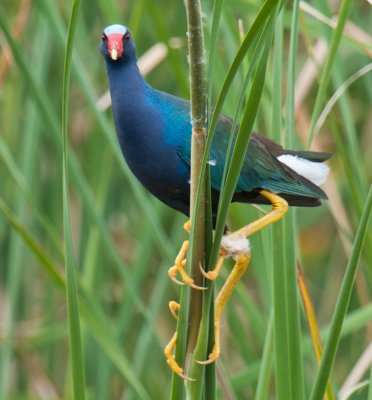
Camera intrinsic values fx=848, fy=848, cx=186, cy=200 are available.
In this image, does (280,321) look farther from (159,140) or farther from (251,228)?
(159,140)

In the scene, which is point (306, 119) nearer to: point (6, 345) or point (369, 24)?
point (369, 24)

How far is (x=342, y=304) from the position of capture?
2.90 ft

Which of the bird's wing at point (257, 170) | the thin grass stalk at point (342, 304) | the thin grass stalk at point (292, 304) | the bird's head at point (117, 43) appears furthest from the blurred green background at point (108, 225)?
the thin grass stalk at point (342, 304)

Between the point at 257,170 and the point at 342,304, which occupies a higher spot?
the point at 257,170

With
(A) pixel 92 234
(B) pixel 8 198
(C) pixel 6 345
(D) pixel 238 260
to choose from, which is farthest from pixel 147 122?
(B) pixel 8 198

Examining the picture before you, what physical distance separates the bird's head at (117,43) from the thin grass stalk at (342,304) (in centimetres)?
57

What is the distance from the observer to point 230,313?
1.65 m

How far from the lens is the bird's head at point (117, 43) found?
1.30m

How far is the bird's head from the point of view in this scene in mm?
1298

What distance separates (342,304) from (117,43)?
61 centimetres

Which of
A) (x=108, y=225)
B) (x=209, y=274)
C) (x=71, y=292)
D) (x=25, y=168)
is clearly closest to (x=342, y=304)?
(x=209, y=274)

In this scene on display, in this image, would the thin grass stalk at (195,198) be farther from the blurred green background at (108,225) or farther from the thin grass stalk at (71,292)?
the blurred green background at (108,225)

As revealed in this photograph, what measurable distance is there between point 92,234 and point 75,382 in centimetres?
104

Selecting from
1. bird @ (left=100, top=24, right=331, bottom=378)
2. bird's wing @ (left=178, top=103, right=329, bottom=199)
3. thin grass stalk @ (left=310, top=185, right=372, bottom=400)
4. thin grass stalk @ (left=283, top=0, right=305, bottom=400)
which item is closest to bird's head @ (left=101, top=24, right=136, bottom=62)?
bird @ (left=100, top=24, right=331, bottom=378)
